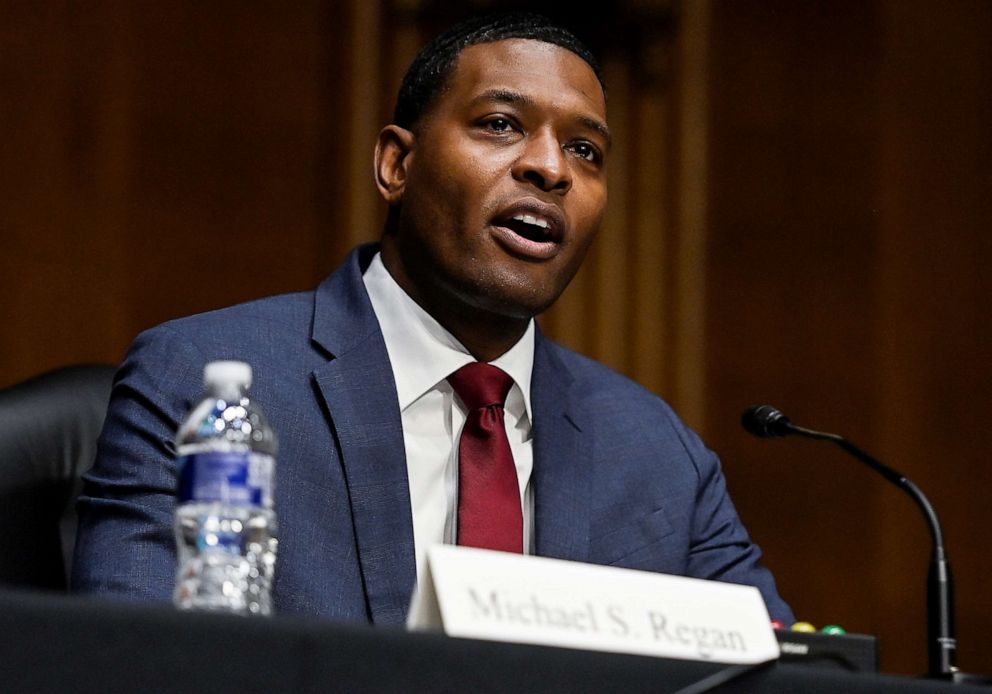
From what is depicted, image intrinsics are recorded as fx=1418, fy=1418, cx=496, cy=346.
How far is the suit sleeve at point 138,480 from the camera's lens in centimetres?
159

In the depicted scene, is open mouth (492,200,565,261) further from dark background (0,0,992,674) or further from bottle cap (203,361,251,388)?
dark background (0,0,992,674)

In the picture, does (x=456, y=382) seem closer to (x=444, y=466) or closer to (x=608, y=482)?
(x=444, y=466)

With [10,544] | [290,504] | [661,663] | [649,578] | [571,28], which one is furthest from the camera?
[571,28]

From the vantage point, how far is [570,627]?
995mm

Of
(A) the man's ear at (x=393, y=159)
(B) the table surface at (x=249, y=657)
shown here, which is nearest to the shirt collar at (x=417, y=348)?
(A) the man's ear at (x=393, y=159)

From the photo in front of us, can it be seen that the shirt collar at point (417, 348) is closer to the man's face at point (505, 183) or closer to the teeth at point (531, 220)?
the man's face at point (505, 183)

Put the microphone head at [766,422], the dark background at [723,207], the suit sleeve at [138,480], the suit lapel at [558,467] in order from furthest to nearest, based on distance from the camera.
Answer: the dark background at [723,207] → the suit lapel at [558,467] → the microphone head at [766,422] → the suit sleeve at [138,480]

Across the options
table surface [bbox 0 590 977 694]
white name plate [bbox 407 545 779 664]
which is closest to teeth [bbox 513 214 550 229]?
white name plate [bbox 407 545 779 664]

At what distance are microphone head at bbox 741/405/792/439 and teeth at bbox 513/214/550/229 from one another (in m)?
0.41

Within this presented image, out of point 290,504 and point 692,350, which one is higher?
point 692,350

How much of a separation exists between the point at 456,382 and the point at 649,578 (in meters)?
0.93

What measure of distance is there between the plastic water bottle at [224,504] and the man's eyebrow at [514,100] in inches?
30.6

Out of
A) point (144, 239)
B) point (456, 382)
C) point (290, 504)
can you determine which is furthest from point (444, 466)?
point (144, 239)

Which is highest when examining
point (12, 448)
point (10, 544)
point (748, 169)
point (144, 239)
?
point (748, 169)
